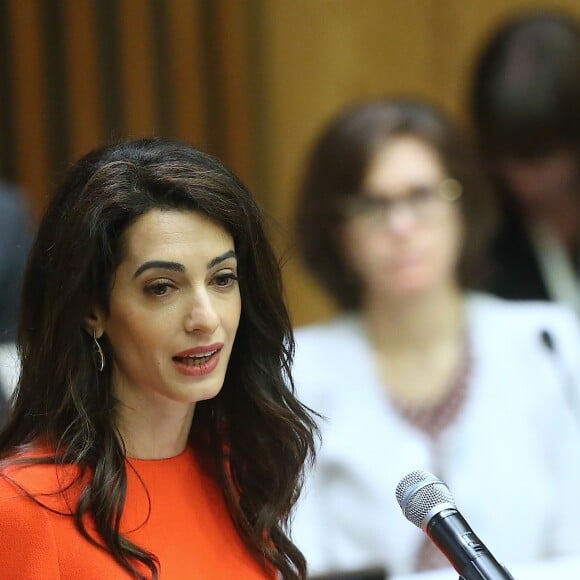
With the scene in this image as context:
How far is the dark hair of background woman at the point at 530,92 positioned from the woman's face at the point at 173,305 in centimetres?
164

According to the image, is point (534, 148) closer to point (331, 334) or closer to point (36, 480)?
point (331, 334)

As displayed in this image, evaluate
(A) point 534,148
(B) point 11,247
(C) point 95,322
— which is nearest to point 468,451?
(A) point 534,148

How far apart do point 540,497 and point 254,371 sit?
3.78 ft

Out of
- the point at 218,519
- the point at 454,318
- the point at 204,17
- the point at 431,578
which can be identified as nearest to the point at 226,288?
the point at 218,519

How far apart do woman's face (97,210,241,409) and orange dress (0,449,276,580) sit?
126 mm

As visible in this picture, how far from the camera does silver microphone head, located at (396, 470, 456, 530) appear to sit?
1.27m

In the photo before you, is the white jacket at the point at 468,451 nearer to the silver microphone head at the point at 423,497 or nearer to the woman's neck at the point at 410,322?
the woman's neck at the point at 410,322

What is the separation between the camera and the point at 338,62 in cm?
383

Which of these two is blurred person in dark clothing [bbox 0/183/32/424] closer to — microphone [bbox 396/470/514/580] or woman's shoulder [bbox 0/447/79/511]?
woman's shoulder [bbox 0/447/79/511]

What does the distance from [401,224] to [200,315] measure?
4.01 ft

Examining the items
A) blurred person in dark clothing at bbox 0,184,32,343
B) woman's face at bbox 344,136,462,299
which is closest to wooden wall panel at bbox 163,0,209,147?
blurred person in dark clothing at bbox 0,184,32,343

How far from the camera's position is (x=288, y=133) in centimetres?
377

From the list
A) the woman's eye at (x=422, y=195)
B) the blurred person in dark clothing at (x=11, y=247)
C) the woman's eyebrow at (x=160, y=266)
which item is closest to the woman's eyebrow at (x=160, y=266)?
the woman's eyebrow at (x=160, y=266)

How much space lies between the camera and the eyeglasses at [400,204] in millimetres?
2551
